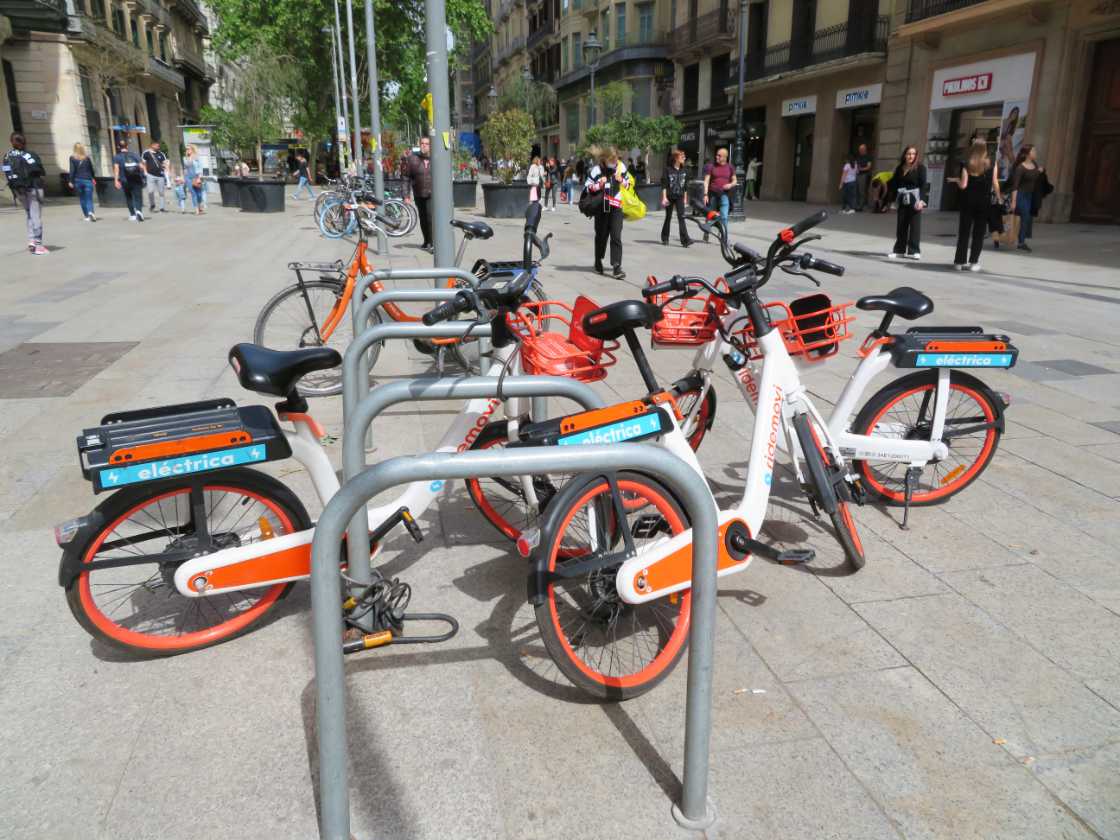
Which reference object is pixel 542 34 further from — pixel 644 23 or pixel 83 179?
pixel 83 179

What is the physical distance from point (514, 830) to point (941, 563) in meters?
2.20

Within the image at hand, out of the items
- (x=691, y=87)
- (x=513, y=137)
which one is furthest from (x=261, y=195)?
(x=691, y=87)

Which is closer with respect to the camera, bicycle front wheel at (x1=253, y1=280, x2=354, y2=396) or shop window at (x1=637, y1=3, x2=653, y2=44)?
bicycle front wheel at (x1=253, y1=280, x2=354, y2=396)

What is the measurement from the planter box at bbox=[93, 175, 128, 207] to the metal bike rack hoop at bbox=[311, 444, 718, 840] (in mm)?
28014

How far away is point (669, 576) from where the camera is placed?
8.33 feet

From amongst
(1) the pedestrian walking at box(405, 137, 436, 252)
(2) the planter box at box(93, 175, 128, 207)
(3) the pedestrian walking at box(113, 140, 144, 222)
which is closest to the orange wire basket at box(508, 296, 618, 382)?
(1) the pedestrian walking at box(405, 137, 436, 252)

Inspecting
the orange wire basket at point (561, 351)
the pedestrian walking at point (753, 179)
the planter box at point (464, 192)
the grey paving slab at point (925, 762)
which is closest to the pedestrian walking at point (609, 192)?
the orange wire basket at point (561, 351)

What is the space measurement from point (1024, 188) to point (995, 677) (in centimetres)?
1430

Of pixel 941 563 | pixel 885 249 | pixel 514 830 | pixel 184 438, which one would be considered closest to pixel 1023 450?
pixel 941 563

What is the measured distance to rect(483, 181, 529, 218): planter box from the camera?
21.8m

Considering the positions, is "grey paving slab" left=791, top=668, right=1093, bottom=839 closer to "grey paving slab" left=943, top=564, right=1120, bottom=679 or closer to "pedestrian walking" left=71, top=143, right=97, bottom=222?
"grey paving slab" left=943, top=564, right=1120, bottom=679

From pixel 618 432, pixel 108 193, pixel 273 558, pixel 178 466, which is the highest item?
pixel 108 193

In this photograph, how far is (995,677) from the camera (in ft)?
8.80

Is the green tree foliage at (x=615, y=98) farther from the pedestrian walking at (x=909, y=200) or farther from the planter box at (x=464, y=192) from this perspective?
the pedestrian walking at (x=909, y=200)
